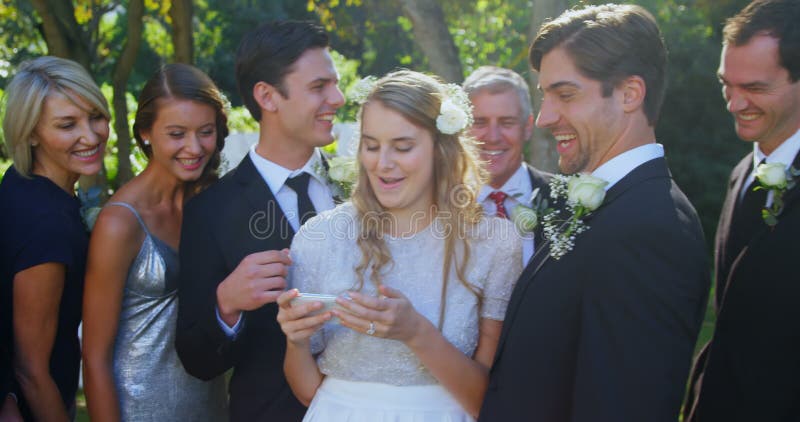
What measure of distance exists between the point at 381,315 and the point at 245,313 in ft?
3.36

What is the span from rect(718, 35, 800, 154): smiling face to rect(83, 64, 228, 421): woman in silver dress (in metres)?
2.58

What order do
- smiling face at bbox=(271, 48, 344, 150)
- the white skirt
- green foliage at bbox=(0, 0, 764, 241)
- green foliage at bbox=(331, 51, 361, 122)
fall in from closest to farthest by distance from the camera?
the white skirt → smiling face at bbox=(271, 48, 344, 150) → green foliage at bbox=(0, 0, 764, 241) → green foliage at bbox=(331, 51, 361, 122)

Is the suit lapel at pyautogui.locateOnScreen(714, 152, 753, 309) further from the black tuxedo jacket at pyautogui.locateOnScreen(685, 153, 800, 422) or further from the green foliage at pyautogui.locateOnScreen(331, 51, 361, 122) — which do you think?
the green foliage at pyautogui.locateOnScreen(331, 51, 361, 122)

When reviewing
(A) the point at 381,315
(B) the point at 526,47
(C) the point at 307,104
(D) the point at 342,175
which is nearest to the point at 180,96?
(C) the point at 307,104

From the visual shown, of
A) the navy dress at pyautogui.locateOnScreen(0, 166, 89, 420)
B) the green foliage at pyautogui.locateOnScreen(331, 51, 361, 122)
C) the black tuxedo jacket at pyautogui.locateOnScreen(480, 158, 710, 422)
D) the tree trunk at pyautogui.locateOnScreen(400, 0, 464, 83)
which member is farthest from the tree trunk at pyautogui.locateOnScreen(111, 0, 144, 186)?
the green foliage at pyautogui.locateOnScreen(331, 51, 361, 122)

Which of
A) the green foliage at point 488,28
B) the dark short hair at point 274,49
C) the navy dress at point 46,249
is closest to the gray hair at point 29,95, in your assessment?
the navy dress at point 46,249

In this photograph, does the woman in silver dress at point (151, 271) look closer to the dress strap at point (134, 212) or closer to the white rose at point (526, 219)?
the dress strap at point (134, 212)

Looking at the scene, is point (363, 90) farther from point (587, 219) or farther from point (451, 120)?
point (587, 219)

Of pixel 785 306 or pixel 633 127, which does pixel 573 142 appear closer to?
pixel 633 127

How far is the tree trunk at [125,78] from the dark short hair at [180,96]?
13.4 ft

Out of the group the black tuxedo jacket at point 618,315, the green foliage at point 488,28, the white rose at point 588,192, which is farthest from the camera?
the green foliage at point 488,28

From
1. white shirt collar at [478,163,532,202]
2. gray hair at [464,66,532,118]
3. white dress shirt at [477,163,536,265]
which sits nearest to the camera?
white dress shirt at [477,163,536,265]

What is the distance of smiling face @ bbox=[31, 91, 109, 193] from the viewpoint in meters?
3.69

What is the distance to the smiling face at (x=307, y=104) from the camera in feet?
12.6
